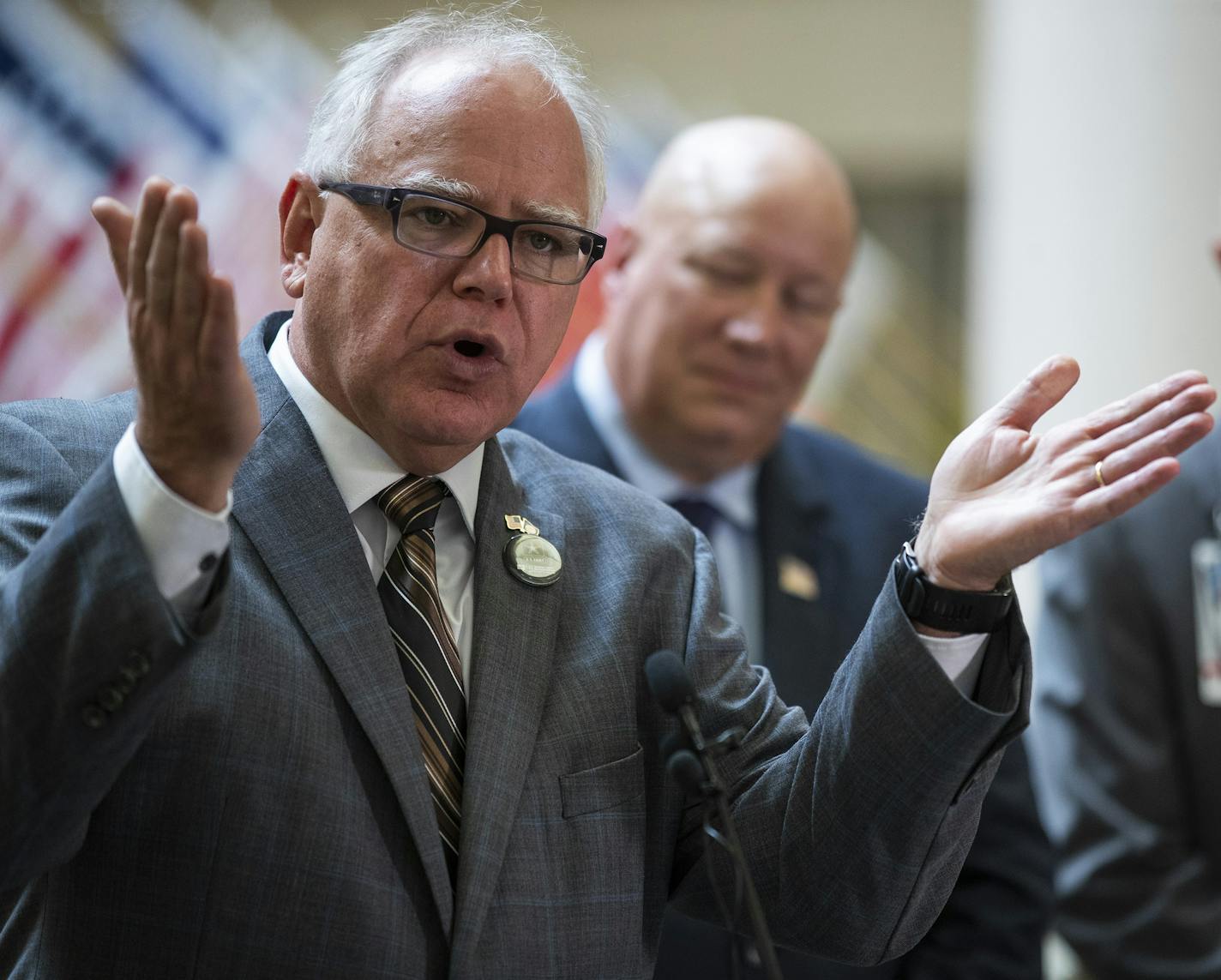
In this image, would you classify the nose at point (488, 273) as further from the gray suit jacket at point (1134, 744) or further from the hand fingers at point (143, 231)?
the gray suit jacket at point (1134, 744)

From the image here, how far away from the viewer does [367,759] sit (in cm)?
160

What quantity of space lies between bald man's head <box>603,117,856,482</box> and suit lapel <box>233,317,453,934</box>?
1.58 meters

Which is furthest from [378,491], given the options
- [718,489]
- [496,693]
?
[718,489]

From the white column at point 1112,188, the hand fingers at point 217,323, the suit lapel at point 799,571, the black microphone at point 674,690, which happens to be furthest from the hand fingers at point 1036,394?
the white column at point 1112,188

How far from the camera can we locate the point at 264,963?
1490 millimetres

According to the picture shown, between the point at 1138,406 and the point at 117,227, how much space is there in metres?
1.07

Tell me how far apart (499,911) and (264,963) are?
0.25m

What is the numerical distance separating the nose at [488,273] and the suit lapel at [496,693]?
253mm

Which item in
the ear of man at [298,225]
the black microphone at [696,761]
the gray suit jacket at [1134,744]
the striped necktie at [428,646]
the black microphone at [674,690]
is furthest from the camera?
the gray suit jacket at [1134,744]

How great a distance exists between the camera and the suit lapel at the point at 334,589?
1.59 meters

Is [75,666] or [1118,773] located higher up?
[1118,773]

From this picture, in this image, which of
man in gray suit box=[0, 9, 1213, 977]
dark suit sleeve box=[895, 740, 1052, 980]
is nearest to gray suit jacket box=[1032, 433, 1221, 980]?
dark suit sleeve box=[895, 740, 1052, 980]

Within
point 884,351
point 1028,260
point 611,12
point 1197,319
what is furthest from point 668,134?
point 1197,319

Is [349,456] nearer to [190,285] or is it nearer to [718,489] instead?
[190,285]
